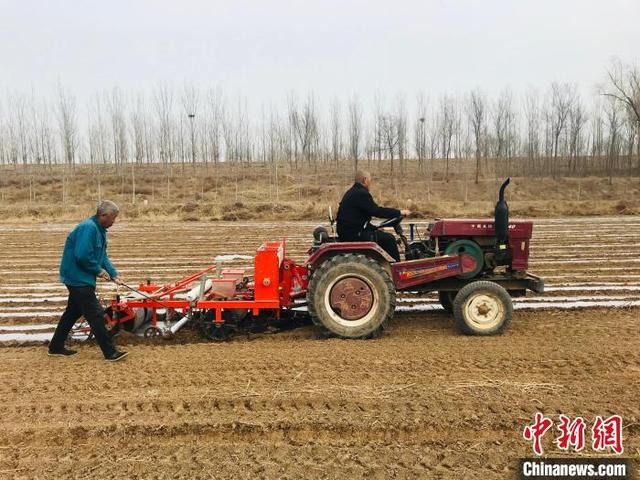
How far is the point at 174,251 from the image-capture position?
13484 mm

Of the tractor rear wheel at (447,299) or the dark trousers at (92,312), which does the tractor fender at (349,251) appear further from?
the dark trousers at (92,312)

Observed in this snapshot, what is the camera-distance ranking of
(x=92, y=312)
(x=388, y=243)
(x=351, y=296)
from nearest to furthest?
(x=92, y=312) → (x=351, y=296) → (x=388, y=243)

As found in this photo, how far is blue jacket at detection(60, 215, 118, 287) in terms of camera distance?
5.03 metres

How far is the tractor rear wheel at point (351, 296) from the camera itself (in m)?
5.52

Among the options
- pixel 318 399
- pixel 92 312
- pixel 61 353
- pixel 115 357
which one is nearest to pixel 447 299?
pixel 318 399

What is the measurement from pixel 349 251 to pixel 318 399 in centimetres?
204

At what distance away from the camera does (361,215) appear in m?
5.81

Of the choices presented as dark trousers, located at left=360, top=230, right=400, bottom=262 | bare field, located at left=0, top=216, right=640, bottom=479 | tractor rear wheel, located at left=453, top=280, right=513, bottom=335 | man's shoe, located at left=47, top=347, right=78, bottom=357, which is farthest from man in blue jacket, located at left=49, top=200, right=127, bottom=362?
tractor rear wheel, located at left=453, top=280, right=513, bottom=335

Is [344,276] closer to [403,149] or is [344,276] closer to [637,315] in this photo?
[637,315]

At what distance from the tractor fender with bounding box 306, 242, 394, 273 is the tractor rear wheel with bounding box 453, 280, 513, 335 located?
2.90 ft

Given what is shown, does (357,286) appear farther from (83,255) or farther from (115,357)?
(83,255)

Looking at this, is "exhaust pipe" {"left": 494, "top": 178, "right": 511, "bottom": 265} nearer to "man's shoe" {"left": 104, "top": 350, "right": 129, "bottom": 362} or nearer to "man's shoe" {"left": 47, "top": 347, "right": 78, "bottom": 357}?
"man's shoe" {"left": 104, "top": 350, "right": 129, "bottom": 362}

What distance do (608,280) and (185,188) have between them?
3218cm

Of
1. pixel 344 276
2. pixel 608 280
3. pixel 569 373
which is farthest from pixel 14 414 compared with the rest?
pixel 608 280
